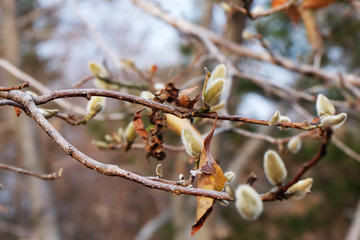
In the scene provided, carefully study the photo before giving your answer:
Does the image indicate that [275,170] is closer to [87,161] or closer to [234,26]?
[87,161]

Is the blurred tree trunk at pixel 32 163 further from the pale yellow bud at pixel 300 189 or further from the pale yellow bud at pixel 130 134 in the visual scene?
the pale yellow bud at pixel 300 189

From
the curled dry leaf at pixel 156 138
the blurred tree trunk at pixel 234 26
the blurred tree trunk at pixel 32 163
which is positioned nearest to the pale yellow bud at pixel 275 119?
the curled dry leaf at pixel 156 138

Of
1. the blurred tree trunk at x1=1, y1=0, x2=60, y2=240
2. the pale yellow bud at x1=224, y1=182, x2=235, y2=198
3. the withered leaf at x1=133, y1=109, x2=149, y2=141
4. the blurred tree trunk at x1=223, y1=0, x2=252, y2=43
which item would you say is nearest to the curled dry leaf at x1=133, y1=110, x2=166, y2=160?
the withered leaf at x1=133, y1=109, x2=149, y2=141

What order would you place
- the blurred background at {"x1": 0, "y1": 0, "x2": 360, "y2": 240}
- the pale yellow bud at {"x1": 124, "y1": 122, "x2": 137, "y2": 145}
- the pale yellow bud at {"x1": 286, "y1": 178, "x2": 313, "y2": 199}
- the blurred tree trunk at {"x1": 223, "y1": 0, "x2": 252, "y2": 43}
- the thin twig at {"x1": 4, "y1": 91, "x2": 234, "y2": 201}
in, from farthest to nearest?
the blurred background at {"x1": 0, "y1": 0, "x2": 360, "y2": 240} → the blurred tree trunk at {"x1": 223, "y1": 0, "x2": 252, "y2": 43} → the pale yellow bud at {"x1": 124, "y1": 122, "x2": 137, "y2": 145} → the pale yellow bud at {"x1": 286, "y1": 178, "x2": 313, "y2": 199} → the thin twig at {"x1": 4, "y1": 91, "x2": 234, "y2": 201}

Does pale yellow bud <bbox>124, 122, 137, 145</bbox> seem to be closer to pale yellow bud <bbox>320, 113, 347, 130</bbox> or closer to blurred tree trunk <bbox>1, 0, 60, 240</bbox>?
pale yellow bud <bbox>320, 113, 347, 130</bbox>

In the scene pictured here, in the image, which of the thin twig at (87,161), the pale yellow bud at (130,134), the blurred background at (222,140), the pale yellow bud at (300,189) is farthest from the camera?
the blurred background at (222,140)

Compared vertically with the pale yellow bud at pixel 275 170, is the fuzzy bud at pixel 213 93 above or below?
above

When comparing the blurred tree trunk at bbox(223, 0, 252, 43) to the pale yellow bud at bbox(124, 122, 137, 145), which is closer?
the pale yellow bud at bbox(124, 122, 137, 145)

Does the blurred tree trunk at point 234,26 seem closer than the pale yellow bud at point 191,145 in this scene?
No
